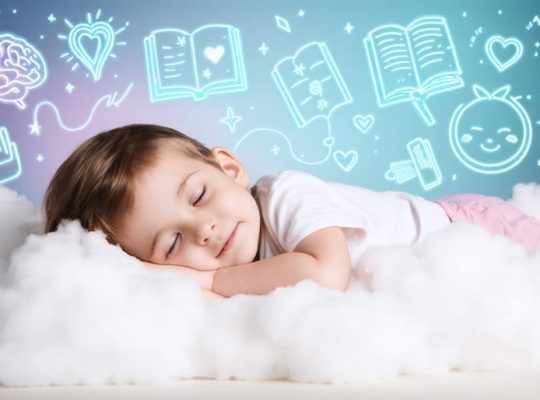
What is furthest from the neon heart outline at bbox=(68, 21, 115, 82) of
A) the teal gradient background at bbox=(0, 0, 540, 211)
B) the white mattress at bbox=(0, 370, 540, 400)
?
the white mattress at bbox=(0, 370, 540, 400)

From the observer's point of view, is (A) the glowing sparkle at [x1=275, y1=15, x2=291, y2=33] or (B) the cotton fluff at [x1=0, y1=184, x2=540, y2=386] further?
(A) the glowing sparkle at [x1=275, y1=15, x2=291, y2=33]

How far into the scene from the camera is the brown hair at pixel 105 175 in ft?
4.42

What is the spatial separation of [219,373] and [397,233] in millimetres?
671

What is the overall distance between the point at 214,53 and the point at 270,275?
244 centimetres

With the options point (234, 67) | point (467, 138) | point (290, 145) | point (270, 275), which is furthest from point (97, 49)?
point (270, 275)

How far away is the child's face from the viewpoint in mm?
1322

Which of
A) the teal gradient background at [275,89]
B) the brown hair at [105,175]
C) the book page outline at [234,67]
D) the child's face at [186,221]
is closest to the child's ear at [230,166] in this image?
the brown hair at [105,175]

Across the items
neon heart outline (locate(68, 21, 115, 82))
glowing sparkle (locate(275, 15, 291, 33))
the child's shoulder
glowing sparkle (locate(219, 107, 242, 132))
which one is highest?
glowing sparkle (locate(275, 15, 291, 33))

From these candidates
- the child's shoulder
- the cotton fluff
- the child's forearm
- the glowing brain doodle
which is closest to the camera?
the cotton fluff

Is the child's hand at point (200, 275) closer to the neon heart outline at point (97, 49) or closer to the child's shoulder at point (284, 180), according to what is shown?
the child's shoulder at point (284, 180)

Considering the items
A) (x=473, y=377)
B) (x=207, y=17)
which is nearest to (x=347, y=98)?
(x=207, y=17)

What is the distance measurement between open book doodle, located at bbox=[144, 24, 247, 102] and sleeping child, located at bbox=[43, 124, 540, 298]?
203 cm

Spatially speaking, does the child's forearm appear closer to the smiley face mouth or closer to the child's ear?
the child's ear

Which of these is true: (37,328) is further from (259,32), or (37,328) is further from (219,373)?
(259,32)
